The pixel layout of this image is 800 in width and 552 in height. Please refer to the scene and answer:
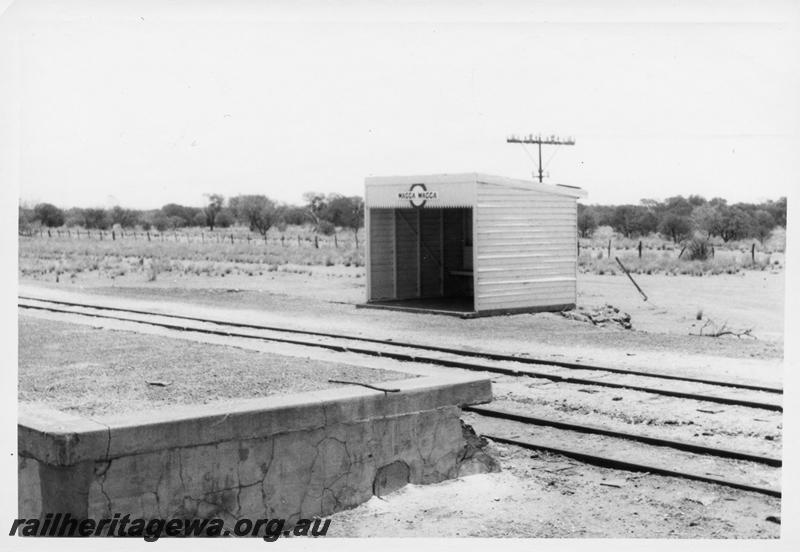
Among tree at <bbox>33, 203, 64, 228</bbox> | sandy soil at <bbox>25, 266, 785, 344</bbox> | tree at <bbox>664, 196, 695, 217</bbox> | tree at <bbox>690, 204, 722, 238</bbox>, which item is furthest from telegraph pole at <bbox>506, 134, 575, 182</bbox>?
tree at <bbox>33, 203, 64, 228</bbox>

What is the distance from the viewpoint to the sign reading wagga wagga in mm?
23312

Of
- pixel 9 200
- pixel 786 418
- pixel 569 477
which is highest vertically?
pixel 9 200

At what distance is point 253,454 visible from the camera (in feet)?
25.6

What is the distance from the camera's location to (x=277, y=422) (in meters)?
7.87

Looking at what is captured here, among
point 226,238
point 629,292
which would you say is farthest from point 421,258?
point 226,238

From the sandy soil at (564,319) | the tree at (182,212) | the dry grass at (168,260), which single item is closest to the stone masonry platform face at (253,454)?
the sandy soil at (564,319)

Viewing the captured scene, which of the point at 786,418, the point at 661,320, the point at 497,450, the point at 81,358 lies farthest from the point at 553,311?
the point at 786,418

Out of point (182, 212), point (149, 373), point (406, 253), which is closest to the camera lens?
point (149, 373)

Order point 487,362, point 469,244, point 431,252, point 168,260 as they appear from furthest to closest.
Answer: point 168,260
point 431,252
point 469,244
point 487,362

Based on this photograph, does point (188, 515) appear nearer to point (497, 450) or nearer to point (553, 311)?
point (497, 450)

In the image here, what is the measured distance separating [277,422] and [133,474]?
1.17 metres

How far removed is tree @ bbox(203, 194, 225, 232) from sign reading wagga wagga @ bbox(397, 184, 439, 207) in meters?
94.6

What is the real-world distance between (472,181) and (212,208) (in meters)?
105

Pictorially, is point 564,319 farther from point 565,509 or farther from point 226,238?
point 226,238
